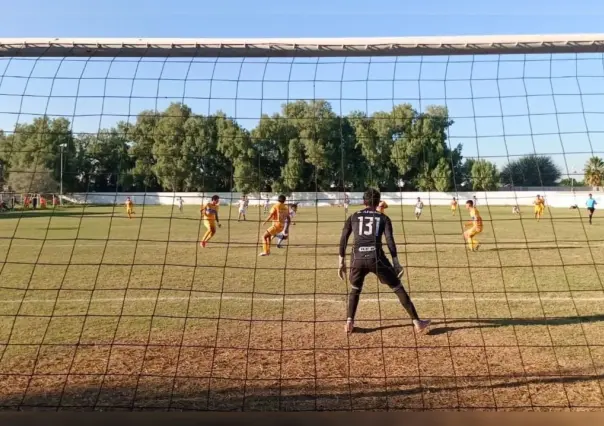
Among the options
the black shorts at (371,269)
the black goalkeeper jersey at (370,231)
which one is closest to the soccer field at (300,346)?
the black goalkeeper jersey at (370,231)

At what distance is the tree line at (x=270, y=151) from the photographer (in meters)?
5.40

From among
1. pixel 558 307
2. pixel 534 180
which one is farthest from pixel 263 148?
pixel 558 307

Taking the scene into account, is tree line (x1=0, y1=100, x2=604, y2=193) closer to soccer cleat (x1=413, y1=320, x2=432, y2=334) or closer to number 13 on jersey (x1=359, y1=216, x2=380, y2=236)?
number 13 on jersey (x1=359, y1=216, x2=380, y2=236)

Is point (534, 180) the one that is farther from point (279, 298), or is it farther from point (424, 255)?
point (424, 255)

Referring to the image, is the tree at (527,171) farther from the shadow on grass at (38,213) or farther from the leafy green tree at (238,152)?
the shadow on grass at (38,213)

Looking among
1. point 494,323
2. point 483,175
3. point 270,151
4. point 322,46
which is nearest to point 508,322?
point 494,323

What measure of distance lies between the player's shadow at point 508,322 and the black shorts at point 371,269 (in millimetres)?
800

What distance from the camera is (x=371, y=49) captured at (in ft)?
14.8

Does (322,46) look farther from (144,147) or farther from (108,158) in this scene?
(108,158)

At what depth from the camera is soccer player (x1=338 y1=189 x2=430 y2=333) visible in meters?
6.60

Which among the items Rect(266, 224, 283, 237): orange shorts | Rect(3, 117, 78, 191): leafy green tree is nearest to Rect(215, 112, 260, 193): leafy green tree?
Rect(3, 117, 78, 191): leafy green tree

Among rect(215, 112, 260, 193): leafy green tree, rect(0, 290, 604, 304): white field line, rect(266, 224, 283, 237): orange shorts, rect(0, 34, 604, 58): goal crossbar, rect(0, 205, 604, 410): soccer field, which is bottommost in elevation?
rect(0, 205, 604, 410): soccer field

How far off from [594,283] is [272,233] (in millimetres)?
7959

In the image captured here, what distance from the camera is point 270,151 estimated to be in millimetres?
5820
